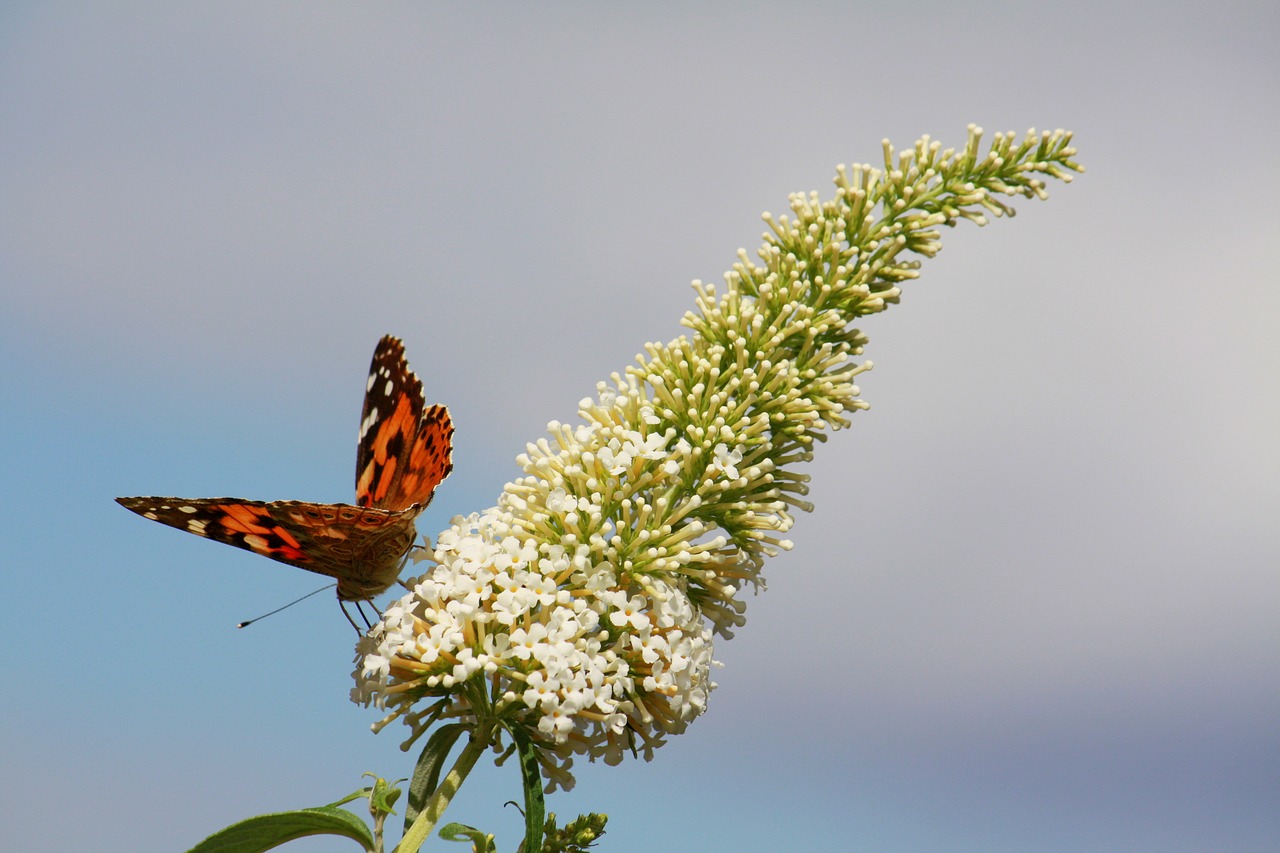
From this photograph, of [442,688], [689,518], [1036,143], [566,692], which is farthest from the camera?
[1036,143]

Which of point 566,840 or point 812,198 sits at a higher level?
point 812,198

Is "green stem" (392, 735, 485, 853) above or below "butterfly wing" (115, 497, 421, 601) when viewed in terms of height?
below

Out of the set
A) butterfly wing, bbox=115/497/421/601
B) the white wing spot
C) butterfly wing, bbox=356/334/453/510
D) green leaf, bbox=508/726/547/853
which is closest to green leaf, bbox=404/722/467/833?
green leaf, bbox=508/726/547/853

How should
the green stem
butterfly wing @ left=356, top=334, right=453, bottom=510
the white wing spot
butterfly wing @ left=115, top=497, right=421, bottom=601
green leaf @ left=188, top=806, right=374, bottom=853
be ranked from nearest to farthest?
1. green leaf @ left=188, top=806, right=374, bottom=853
2. the green stem
3. butterfly wing @ left=115, top=497, right=421, bottom=601
4. butterfly wing @ left=356, top=334, right=453, bottom=510
5. the white wing spot

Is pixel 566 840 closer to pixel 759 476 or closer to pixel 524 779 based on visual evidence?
pixel 524 779

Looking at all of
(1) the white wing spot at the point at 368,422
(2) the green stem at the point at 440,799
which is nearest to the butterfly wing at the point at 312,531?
(1) the white wing spot at the point at 368,422

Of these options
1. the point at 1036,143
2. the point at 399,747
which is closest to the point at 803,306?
the point at 1036,143

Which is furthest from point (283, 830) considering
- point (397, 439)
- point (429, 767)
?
point (397, 439)

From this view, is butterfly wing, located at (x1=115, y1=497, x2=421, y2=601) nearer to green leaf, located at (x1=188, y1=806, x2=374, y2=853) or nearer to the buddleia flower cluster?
the buddleia flower cluster
